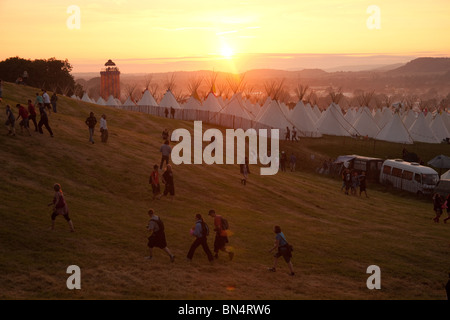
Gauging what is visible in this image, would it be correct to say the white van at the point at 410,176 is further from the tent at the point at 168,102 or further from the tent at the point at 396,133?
the tent at the point at 168,102

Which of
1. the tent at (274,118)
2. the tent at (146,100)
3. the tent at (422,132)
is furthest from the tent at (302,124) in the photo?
the tent at (146,100)

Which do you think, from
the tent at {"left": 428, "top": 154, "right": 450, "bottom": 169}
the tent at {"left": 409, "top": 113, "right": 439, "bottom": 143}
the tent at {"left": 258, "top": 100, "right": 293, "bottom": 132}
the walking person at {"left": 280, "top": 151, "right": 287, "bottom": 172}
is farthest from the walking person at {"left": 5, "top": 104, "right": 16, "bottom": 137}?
the tent at {"left": 409, "top": 113, "right": 439, "bottom": 143}

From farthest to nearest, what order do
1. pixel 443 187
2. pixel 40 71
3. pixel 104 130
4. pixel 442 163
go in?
pixel 40 71, pixel 442 163, pixel 443 187, pixel 104 130

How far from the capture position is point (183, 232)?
1809 centimetres

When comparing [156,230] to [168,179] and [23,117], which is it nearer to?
[168,179]

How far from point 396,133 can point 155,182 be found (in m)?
46.5

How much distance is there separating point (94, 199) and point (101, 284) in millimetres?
8143

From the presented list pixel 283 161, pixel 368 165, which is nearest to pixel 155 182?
pixel 283 161

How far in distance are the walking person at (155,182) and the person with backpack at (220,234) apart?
6.07 metres

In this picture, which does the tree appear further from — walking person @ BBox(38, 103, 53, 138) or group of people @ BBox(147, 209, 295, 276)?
group of people @ BBox(147, 209, 295, 276)

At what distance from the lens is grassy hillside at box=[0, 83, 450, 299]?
43.7 feet

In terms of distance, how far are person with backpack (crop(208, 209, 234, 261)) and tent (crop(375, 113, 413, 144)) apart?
1929 inches
